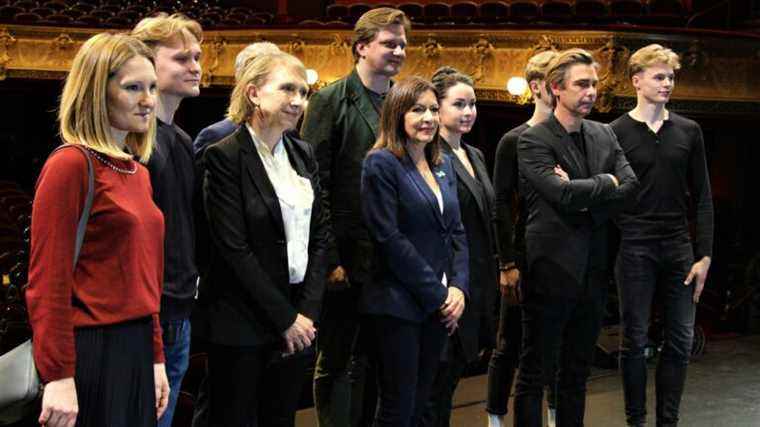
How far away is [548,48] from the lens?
26.7ft

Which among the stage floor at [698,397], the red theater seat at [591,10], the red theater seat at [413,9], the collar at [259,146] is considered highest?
the collar at [259,146]

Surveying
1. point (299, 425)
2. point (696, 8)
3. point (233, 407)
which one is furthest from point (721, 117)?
point (233, 407)

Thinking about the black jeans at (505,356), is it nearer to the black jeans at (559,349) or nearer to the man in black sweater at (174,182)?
the black jeans at (559,349)

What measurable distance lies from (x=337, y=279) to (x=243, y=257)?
0.69m

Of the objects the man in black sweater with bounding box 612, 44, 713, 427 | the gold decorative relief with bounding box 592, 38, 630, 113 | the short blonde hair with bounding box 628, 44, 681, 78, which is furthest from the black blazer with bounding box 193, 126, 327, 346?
the gold decorative relief with bounding box 592, 38, 630, 113

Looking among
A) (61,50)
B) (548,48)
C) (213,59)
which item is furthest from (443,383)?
(61,50)

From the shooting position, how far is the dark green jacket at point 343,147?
365cm

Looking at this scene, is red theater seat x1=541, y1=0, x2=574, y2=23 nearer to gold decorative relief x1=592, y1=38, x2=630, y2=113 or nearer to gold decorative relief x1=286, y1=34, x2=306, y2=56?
gold decorative relief x1=592, y1=38, x2=630, y2=113

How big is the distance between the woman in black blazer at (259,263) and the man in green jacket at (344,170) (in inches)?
23.4

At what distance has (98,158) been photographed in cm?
227

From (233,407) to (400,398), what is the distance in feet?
2.01

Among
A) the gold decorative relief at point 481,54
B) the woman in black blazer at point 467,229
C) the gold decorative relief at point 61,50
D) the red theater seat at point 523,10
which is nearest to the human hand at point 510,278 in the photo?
the woman in black blazer at point 467,229

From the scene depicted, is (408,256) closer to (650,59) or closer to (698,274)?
(698,274)

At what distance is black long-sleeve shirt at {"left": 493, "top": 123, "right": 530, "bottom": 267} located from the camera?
4039mm
